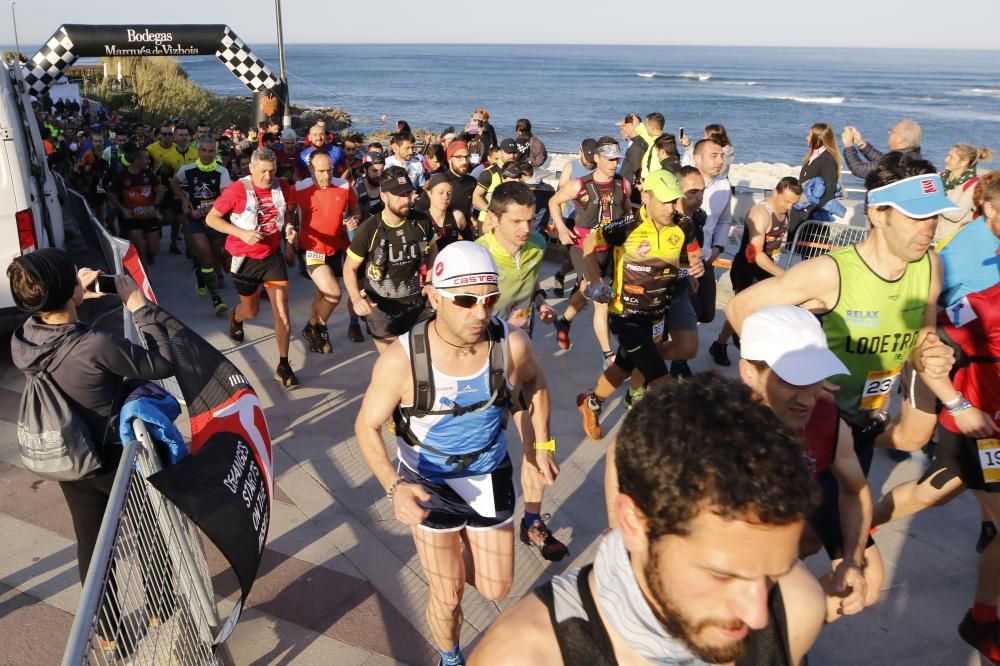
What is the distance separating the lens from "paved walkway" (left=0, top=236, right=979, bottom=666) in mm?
3424

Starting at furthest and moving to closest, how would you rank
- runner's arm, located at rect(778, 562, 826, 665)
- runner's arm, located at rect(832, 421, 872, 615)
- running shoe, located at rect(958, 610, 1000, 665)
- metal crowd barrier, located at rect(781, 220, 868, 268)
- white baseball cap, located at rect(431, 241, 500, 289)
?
1. metal crowd barrier, located at rect(781, 220, 868, 268)
2. running shoe, located at rect(958, 610, 1000, 665)
3. white baseball cap, located at rect(431, 241, 500, 289)
4. runner's arm, located at rect(832, 421, 872, 615)
5. runner's arm, located at rect(778, 562, 826, 665)

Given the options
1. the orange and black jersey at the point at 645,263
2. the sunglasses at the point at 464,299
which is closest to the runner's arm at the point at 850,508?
the sunglasses at the point at 464,299

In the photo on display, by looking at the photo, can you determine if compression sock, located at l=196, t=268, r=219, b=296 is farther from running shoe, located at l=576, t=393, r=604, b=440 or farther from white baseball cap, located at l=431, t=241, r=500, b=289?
white baseball cap, located at l=431, t=241, r=500, b=289

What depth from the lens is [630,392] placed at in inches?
224

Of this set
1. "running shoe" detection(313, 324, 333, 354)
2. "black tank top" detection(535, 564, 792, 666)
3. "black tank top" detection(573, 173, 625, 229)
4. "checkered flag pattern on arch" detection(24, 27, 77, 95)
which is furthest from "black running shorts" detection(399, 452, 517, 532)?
"checkered flag pattern on arch" detection(24, 27, 77, 95)

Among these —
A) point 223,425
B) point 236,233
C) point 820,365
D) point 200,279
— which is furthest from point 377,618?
Result: point 200,279

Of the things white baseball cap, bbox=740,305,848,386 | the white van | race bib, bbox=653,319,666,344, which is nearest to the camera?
white baseball cap, bbox=740,305,848,386

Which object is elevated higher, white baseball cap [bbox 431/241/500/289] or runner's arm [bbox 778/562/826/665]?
white baseball cap [bbox 431/241/500/289]

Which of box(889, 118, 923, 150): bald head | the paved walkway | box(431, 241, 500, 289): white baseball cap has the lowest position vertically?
the paved walkway

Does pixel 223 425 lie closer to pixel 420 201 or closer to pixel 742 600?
pixel 742 600

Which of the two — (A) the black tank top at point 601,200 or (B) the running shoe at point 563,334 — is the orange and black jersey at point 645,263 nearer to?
(A) the black tank top at point 601,200

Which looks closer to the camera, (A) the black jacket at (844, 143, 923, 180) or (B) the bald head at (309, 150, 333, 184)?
(B) the bald head at (309, 150, 333, 184)

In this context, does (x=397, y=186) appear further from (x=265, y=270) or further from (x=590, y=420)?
(x=590, y=420)

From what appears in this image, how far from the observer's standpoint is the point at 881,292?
10.1 ft
